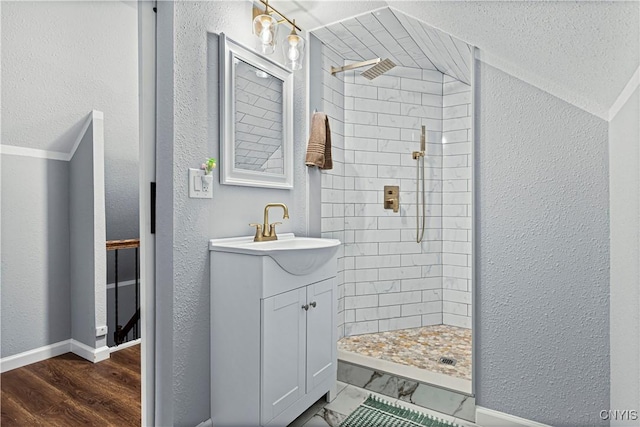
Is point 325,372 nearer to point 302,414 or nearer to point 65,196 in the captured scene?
point 302,414

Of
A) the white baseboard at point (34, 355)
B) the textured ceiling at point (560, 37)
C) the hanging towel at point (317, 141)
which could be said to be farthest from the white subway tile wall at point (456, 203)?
the white baseboard at point (34, 355)

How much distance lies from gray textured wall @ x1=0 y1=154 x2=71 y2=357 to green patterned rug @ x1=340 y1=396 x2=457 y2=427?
7.33ft

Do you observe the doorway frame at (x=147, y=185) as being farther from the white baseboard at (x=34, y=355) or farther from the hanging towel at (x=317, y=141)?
the white baseboard at (x=34, y=355)

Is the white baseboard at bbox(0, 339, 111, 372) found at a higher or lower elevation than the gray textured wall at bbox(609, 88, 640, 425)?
lower

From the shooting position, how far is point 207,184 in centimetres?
169

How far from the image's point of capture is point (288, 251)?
1609 millimetres

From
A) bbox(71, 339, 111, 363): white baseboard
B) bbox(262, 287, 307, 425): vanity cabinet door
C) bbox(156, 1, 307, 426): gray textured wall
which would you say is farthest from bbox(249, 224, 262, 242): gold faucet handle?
bbox(71, 339, 111, 363): white baseboard

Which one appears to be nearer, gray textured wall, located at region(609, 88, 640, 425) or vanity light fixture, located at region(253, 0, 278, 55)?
gray textured wall, located at region(609, 88, 640, 425)

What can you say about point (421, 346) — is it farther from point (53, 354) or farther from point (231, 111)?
point (53, 354)

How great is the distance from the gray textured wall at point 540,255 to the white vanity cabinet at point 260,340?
880 millimetres

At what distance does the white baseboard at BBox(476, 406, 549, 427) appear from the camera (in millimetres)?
1664

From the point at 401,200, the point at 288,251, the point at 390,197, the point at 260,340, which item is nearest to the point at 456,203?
the point at 401,200

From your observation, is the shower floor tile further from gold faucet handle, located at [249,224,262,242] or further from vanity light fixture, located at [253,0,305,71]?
vanity light fixture, located at [253,0,305,71]

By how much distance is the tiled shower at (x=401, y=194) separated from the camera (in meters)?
2.94
